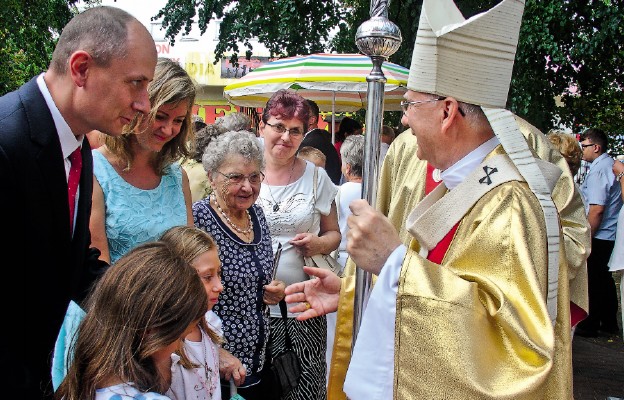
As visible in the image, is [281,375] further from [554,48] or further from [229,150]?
[554,48]

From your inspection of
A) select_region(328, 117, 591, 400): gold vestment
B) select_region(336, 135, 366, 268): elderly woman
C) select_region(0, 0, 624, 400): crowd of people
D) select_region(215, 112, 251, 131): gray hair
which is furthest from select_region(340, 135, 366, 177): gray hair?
select_region(0, 0, 624, 400): crowd of people

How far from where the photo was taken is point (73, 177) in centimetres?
212

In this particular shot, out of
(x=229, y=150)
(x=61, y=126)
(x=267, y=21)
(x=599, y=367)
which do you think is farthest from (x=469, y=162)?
(x=267, y=21)

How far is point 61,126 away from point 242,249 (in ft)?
4.68

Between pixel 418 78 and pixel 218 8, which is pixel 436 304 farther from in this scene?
pixel 218 8

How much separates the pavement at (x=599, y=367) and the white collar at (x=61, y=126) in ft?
14.9

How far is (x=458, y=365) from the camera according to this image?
1859mm

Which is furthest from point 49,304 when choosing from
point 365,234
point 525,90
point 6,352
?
point 525,90

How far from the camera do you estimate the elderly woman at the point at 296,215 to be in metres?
3.85

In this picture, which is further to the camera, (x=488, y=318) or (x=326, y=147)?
(x=326, y=147)

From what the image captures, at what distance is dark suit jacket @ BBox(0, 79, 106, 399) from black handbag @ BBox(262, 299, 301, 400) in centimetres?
133

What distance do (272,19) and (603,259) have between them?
5914 millimetres

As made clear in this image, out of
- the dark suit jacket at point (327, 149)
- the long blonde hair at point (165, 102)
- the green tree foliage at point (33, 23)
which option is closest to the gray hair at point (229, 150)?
the long blonde hair at point (165, 102)

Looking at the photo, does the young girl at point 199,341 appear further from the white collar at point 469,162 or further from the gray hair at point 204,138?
the gray hair at point 204,138
